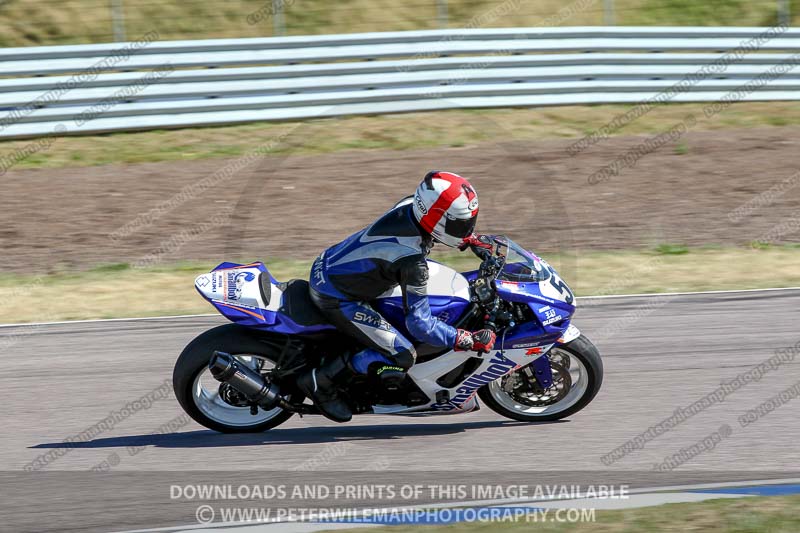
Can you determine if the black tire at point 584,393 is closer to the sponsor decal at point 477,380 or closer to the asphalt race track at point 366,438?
the asphalt race track at point 366,438

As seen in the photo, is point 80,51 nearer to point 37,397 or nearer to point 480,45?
point 480,45

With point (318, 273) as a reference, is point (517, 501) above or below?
below

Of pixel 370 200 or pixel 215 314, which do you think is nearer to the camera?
pixel 215 314

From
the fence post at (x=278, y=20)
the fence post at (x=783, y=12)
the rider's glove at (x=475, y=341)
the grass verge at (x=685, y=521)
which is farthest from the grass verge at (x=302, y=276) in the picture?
the fence post at (x=783, y=12)

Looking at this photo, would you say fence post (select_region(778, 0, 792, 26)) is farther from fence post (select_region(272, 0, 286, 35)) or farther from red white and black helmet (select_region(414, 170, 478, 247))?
red white and black helmet (select_region(414, 170, 478, 247))

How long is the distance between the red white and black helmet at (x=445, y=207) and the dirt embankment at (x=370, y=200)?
5.97 m

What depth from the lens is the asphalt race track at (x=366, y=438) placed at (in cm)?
592

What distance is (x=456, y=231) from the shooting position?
6.13m

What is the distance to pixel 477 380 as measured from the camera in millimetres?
6590

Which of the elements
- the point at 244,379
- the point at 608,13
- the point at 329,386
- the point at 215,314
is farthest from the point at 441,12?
the point at 244,379

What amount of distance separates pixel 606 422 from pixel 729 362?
5.63ft

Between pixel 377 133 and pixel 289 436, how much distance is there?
367 inches

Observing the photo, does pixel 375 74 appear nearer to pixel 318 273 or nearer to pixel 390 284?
pixel 318 273

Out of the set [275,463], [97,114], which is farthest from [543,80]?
[275,463]
